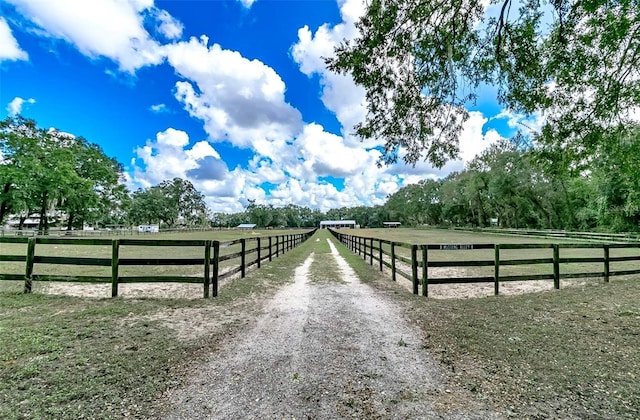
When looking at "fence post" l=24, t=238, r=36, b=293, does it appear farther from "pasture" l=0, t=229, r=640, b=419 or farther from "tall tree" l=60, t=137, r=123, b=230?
"tall tree" l=60, t=137, r=123, b=230

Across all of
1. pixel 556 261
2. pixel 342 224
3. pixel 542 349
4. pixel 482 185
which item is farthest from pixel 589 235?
pixel 342 224

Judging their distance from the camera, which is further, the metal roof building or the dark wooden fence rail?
the metal roof building

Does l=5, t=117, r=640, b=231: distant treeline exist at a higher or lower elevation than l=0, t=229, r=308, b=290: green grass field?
higher

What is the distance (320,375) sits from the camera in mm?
3053

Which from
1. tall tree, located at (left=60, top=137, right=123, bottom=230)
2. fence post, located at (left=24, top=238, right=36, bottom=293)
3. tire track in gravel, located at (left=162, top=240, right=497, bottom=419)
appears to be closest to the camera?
tire track in gravel, located at (left=162, top=240, right=497, bottom=419)

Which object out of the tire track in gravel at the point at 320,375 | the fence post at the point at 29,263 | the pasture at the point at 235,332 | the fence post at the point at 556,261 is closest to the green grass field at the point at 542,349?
the pasture at the point at 235,332

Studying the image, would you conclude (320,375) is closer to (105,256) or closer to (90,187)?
(105,256)

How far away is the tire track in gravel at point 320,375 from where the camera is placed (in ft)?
8.14

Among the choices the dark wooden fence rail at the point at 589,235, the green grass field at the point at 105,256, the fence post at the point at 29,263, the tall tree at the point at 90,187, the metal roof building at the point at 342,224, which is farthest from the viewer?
the metal roof building at the point at 342,224

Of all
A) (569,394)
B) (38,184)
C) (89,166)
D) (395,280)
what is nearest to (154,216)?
(89,166)

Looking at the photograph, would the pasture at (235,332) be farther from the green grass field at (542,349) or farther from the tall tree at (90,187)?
the tall tree at (90,187)

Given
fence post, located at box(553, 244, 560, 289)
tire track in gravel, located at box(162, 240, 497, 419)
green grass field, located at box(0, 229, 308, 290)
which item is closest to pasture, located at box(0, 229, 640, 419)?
tire track in gravel, located at box(162, 240, 497, 419)

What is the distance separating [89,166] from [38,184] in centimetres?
1075

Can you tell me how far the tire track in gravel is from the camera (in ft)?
8.14
